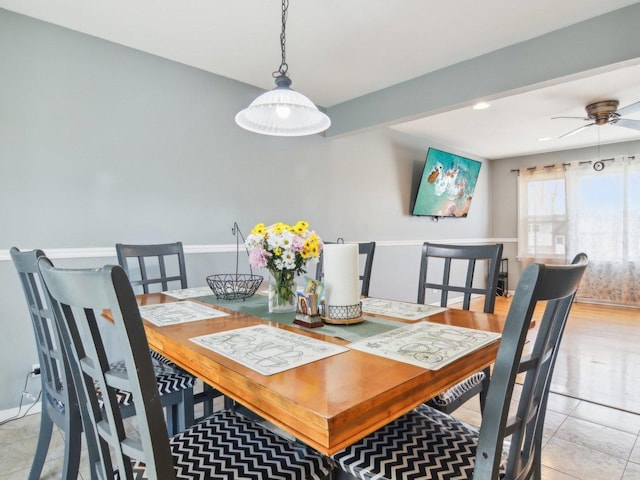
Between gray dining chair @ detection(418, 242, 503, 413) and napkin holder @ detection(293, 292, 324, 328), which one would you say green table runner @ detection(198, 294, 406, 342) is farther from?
gray dining chair @ detection(418, 242, 503, 413)

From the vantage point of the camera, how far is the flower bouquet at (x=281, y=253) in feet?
4.51

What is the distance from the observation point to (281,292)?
1.48 meters

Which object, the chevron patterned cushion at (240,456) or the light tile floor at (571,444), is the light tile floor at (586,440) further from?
the chevron patterned cushion at (240,456)

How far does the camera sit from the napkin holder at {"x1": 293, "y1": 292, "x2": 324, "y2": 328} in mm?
1231

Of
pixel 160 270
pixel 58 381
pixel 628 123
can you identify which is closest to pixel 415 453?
pixel 58 381

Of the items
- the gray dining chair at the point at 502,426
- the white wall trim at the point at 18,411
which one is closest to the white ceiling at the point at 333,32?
the gray dining chair at the point at 502,426

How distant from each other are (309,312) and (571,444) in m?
1.65

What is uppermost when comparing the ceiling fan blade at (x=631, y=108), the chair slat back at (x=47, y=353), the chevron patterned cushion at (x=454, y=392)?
the ceiling fan blade at (x=631, y=108)

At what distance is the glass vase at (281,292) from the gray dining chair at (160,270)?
0.46m

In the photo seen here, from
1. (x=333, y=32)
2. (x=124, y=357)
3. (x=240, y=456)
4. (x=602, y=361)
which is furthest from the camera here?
(x=602, y=361)

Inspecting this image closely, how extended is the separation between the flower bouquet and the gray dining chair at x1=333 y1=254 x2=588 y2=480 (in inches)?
25.0

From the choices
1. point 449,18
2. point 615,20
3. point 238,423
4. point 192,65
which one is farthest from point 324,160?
point 238,423

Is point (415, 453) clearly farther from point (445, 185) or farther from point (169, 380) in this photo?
point (445, 185)

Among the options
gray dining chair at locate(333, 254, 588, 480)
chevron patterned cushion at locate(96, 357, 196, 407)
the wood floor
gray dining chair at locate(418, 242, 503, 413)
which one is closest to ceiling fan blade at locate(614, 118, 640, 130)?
the wood floor
